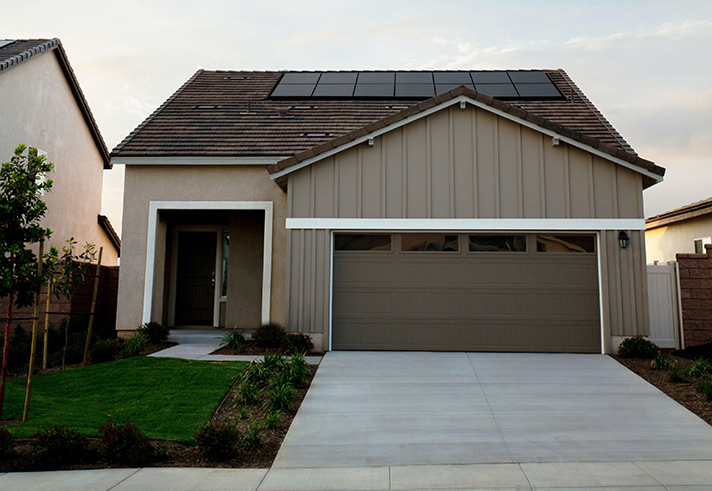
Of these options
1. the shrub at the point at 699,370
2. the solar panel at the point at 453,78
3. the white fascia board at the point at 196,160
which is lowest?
the shrub at the point at 699,370

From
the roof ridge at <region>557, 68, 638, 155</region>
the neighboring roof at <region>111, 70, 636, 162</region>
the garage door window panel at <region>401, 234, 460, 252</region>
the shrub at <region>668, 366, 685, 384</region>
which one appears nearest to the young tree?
the neighboring roof at <region>111, 70, 636, 162</region>

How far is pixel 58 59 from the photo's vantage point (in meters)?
15.3

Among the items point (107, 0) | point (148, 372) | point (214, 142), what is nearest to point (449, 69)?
point (214, 142)

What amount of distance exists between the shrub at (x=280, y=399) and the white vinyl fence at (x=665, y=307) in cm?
765

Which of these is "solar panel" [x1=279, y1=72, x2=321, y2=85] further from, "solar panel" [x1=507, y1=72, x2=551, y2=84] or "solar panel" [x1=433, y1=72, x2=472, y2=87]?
"solar panel" [x1=507, y1=72, x2=551, y2=84]

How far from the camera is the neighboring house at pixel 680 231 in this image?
14188 millimetres

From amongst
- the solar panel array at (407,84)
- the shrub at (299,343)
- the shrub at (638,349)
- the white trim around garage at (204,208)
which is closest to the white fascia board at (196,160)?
the white trim around garage at (204,208)

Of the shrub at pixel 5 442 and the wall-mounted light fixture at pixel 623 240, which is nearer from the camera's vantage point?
the shrub at pixel 5 442

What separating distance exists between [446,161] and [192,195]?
5570 millimetres

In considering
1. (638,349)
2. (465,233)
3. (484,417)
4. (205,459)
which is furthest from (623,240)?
(205,459)

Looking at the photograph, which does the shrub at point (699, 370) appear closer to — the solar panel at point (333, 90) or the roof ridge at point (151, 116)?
the solar panel at point (333, 90)

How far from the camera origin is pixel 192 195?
11523 mm

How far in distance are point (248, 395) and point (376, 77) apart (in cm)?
1156

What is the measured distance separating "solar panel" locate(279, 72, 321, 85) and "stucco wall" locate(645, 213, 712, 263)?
1151 cm
